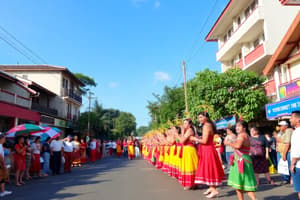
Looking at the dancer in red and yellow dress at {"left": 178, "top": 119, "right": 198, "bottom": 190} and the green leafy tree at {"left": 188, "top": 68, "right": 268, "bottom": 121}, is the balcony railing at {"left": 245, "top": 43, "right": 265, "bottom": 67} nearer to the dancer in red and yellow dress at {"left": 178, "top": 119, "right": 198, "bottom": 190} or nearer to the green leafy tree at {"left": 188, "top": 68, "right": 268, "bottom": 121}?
the green leafy tree at {"left": 188, "top": 68, "right": 268, "bottom": 121}

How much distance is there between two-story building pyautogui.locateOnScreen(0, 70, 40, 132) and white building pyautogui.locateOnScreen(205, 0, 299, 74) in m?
16.7

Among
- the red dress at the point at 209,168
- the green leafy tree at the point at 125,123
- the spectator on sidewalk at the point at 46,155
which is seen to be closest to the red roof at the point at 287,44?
the red dress at the point at 209,168

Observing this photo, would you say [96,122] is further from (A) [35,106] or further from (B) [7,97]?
(B) [7,97]

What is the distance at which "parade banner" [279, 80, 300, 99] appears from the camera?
10778 mm

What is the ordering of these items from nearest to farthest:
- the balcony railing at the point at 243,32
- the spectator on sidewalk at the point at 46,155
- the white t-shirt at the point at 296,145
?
the white t-shirt at the point at 296,145
the spectator on sidewalk at the point at 46,155
the balcony railing at the point at 243,32

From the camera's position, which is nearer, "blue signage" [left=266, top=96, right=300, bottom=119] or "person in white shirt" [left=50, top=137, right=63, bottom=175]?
"blue signage" [left=266, top=96, right=300, bottom=119]

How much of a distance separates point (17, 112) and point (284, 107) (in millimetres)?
16523

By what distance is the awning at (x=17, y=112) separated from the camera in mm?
15023

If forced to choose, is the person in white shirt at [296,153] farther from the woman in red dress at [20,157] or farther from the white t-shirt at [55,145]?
the white t-shirt at [55,145]

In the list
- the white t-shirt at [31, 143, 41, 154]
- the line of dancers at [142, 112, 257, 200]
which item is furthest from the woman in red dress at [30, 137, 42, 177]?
the line of dancers at [142, 112, 257, 200]

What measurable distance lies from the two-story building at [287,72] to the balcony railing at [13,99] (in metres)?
16.3

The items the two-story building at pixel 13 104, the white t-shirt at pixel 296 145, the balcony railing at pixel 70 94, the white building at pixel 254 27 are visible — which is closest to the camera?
the white t-shirt at pixel 296 145

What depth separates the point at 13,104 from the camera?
16.4 m

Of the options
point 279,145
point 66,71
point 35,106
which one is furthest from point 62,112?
point 279,145
